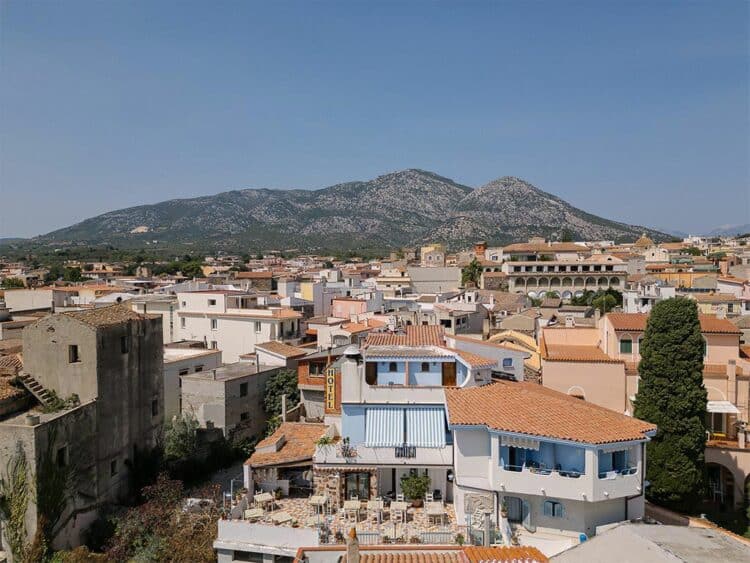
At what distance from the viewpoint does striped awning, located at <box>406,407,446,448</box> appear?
21.5 m

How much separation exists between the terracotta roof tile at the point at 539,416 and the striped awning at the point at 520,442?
0.31 meters

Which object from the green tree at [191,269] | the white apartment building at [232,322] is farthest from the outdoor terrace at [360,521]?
the green tree at [191,269]

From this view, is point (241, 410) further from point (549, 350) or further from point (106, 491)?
point (549, 350)

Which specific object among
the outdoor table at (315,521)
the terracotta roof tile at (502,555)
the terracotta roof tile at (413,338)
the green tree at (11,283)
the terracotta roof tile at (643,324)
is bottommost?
the outdoor table at (315,521)

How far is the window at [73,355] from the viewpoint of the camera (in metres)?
23.9

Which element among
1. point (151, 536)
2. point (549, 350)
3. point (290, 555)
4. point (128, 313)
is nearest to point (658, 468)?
point (549, 350)

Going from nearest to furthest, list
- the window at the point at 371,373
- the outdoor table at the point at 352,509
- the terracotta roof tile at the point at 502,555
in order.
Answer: the terracotta roof tile at the point at 502,555 < the outdoor table at the point at 352,509 < the window at the point at 371,373

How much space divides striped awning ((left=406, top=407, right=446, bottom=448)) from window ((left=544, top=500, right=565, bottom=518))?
13.2ft

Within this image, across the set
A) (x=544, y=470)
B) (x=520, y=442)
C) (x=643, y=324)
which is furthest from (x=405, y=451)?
(x=643, y=324)

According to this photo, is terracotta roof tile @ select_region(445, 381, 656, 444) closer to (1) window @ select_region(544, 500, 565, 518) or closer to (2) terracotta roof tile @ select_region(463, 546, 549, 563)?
(1) window @ select_region(544, 500, 565, 518)

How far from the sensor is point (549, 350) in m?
29.9

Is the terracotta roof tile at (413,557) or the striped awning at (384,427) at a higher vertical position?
the striped awning at (384,427)

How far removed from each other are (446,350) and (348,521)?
7.32 m

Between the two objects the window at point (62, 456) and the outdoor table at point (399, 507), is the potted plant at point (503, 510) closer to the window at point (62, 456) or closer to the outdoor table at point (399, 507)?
the outdoor table at point (399, 507)
